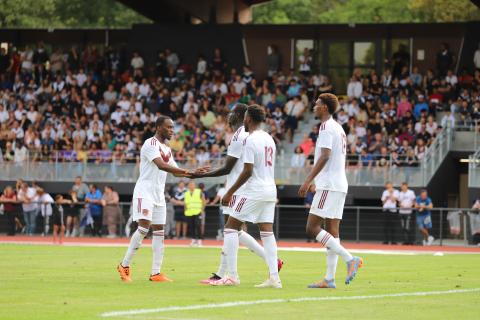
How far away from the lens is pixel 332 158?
14.4 metres

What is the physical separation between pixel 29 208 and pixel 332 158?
23799 mm

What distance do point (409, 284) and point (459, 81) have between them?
27.1 m

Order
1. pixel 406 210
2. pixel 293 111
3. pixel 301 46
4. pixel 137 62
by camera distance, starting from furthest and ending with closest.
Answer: pixel 301 46, pixel 137 62, pixel 293 111, pixel 406 210

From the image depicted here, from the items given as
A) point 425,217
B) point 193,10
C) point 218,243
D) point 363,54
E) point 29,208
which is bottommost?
point 218,243

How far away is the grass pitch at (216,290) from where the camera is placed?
1129 cm

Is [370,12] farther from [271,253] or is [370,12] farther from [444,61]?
[271,253]

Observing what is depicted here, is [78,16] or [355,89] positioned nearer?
[355,89]

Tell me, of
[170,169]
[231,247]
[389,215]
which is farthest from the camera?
[389,215]

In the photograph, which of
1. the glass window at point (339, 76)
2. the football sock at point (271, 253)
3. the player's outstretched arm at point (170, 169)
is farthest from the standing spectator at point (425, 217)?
the football sock at point (271, 253)

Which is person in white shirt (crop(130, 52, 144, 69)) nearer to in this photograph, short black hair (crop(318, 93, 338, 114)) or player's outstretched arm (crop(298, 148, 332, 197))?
short black hair (crop(318, 93, 338, 114))

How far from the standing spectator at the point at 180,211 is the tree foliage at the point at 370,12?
107ft

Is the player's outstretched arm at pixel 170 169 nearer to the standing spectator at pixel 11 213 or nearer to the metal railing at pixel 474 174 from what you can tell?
the metal railing at pixel 474 174

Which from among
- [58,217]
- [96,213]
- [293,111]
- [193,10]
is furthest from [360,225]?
[193,10]

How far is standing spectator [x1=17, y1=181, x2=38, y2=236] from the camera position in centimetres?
3659
